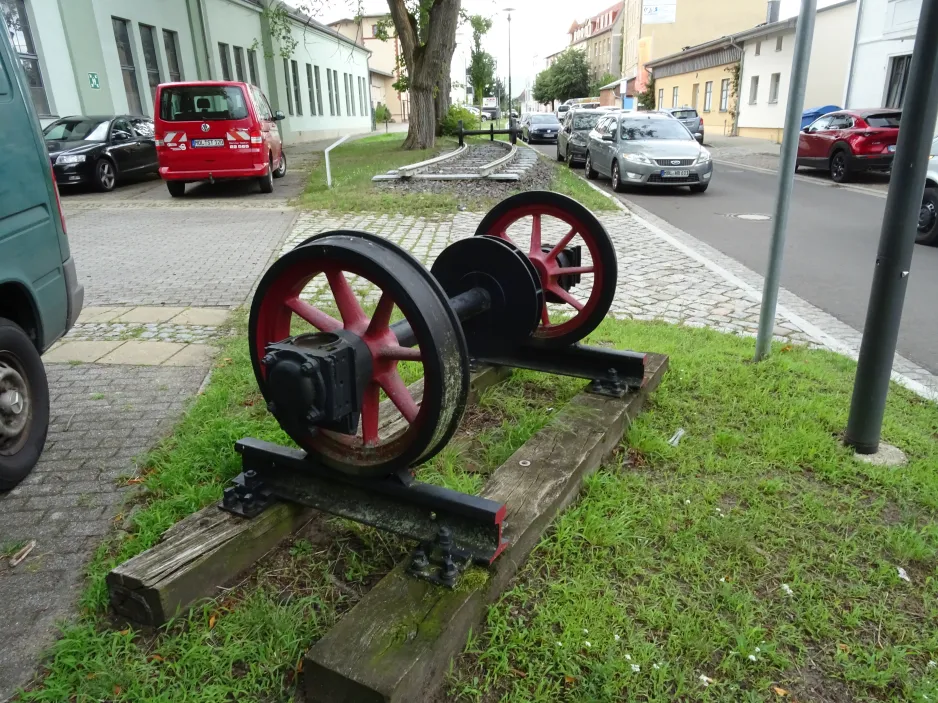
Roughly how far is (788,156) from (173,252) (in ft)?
24.0

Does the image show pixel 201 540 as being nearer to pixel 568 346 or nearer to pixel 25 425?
pixel 25 425

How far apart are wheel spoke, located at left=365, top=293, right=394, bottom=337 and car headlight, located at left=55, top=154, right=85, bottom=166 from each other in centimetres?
1465

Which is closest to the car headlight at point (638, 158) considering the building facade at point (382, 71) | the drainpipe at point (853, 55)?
the drainpipe at point (853, 55)

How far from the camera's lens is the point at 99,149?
49.5 ft

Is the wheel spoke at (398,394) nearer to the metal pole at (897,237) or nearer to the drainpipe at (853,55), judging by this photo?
the metal pole at (897,237)

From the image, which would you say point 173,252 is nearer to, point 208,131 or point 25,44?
point 208,131

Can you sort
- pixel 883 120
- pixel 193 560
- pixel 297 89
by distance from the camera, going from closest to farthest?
1. pixel 193 560
2. pixel 883 120
3. pixel 297 89

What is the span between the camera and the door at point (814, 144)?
1855 centimetres

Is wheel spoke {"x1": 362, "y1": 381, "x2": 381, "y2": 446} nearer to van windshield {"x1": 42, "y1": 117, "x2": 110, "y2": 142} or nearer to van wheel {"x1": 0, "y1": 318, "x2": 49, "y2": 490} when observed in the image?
van wheel {"x1": 0, "y1": 318, "x2": 49, "y2": 490}

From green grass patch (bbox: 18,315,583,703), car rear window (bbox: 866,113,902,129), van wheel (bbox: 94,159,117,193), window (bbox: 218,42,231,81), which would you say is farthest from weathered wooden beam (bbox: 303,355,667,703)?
window (bbox: 218,42,231,81)

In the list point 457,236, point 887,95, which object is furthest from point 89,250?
point 887,95

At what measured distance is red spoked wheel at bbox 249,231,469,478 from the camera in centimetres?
226

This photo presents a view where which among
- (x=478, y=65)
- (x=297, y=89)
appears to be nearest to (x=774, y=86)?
(x=297, y=89)

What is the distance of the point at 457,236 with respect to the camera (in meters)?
9.56
